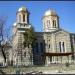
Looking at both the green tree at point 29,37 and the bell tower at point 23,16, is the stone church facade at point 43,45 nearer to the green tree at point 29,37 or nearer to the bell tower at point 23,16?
the bell tower at point 23,16

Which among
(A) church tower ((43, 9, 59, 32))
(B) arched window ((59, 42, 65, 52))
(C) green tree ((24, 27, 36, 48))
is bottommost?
(B) arched window ((59, 42, 65, 52))

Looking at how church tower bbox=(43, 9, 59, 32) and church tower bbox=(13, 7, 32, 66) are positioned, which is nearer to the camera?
church tower bbox=(13, 7, 32, 66)

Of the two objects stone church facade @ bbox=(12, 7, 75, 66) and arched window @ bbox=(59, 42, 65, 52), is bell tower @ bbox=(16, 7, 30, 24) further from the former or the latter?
arched window @ bbox=(59, 42, 65, 52)

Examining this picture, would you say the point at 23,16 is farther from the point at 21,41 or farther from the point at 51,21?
the point at 51,21

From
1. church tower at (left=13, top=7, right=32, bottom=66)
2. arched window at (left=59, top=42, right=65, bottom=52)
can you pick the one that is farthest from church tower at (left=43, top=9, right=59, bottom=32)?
church tower at (left=13, top=7, right=32, bottom=66)

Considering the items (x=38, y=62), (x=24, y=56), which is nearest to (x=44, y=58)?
(x=38, y=62)

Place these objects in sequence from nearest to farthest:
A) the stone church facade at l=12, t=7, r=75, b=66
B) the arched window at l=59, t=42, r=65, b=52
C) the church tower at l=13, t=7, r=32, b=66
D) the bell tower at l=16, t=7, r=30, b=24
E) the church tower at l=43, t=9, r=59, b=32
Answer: the church tower at l=13, t=7, r=32, b=66 → the stone church facade at l=12, t=7, r=75, b=66 → the bell tower at l=16, t=7, r=30, b=24 → the arched window at l=59, t=42, r=65, b=52 → the church tower at l=43, t=9, r=59, b=32

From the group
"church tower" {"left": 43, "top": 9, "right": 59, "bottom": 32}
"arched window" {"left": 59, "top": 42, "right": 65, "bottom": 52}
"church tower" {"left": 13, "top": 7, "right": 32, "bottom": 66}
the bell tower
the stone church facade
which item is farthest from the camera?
"church tower" {"left": 43, "top": 9, "right": 59, "bottom": 32}

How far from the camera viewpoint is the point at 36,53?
47062 millimetres

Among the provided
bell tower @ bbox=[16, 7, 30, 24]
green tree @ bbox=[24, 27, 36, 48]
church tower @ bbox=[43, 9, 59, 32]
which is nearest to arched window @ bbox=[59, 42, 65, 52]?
church tower @ bbox=[43, 9, 59, 32]

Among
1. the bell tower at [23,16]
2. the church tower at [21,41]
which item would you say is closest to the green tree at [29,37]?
the church tower at [21,41]

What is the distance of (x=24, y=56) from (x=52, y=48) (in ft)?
21.9

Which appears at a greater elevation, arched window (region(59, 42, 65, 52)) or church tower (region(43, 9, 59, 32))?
church tower (region(43, 9, 59, 32))

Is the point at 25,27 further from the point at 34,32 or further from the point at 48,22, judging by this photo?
the point at 48,22
